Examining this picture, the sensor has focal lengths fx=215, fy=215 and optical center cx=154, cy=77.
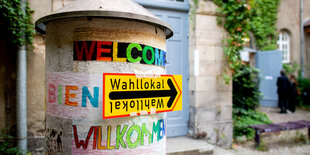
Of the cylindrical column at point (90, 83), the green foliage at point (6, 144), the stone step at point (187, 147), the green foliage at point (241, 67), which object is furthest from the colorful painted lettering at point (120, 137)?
the green foliage at point (241, 67)

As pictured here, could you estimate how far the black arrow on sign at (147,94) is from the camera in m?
1.54

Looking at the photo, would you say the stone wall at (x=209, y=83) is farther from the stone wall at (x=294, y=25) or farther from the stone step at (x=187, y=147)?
the stone wall at (x=294, y=25)

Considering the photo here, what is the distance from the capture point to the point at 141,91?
167 cm

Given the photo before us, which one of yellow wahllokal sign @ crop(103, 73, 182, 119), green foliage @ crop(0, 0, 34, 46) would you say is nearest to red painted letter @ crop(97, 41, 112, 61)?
yellow wahllokal sign @ crop(103, 73, 182, 119)

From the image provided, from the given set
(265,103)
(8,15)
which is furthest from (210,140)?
(265,103)

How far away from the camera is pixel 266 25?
12234mm

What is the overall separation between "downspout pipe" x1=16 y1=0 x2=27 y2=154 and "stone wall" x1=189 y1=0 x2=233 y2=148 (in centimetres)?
300

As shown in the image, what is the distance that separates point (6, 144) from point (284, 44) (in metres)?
14.7

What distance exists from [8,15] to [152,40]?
2395 mm

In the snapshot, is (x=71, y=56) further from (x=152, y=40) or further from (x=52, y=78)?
(x=152, y=40)

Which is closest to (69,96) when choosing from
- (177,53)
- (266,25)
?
(177,53)

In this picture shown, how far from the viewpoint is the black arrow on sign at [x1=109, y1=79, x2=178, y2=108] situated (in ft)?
5.05

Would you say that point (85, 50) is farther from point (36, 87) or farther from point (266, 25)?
point (266, 25)

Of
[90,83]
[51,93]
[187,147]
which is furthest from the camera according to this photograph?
[187,147]
